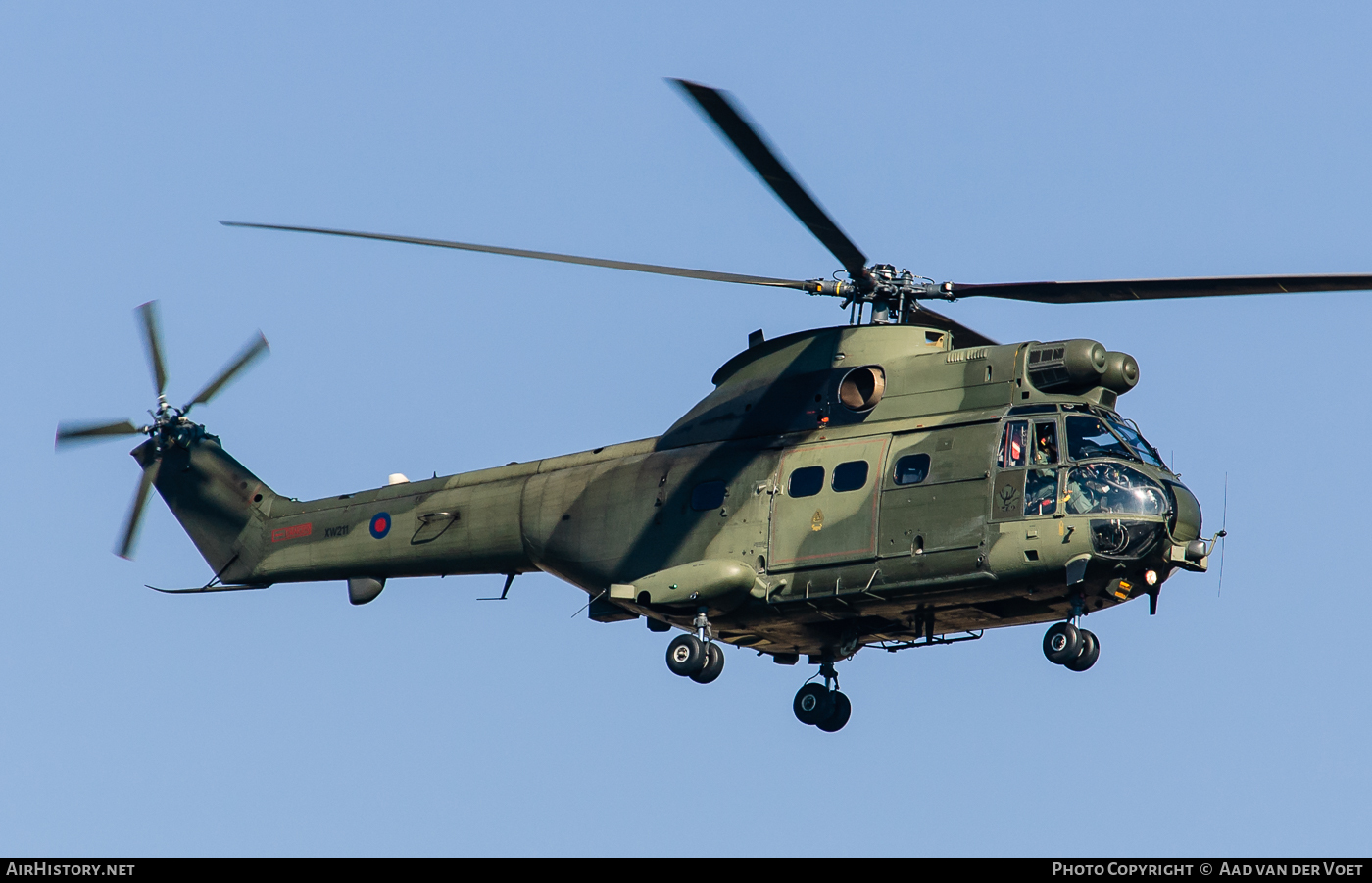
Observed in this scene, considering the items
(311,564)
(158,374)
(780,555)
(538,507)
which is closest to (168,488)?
(158,374)

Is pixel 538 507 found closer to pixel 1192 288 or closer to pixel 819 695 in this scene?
pixel 819 695

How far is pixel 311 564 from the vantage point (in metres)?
31.0

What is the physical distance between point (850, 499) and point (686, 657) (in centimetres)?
322

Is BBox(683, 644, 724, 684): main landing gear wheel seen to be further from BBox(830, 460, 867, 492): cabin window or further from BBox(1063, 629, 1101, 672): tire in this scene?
BBox(1063, 629, 1101, 672): tire

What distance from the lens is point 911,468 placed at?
994 inches

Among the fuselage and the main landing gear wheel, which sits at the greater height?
the fuselage

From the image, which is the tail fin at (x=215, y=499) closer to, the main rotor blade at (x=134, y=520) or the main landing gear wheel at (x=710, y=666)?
the main rotor blade at (x=134, y=520)

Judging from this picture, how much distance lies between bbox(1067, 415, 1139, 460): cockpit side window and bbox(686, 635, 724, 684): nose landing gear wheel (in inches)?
227

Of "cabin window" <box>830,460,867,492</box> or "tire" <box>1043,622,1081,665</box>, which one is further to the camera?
"cabin window" <box>830,460,867,492</box>

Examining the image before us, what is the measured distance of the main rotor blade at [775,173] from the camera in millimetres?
21422

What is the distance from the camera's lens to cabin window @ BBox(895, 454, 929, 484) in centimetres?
2514

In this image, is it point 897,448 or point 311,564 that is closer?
point 897,448

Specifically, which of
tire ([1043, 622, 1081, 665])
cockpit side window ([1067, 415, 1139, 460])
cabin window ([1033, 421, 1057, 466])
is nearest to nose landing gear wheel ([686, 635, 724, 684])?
tire ([1043, 622, 1081, 665])

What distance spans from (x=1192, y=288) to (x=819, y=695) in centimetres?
814
